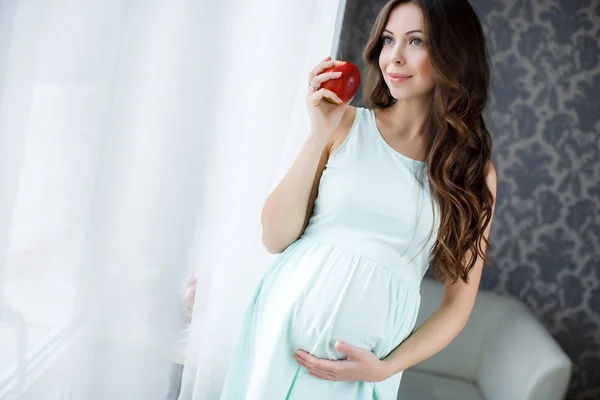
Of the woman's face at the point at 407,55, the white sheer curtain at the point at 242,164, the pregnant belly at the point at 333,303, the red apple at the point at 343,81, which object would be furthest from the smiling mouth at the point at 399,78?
the pregnant belly at the point at 333,303

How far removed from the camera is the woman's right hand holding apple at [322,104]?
51.6 inches

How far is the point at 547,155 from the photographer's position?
329 centimetres

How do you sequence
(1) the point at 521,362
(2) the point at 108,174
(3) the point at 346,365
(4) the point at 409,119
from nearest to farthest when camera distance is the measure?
(2) the point at 108,174, (3) the point at 346,365, (4) the point at 409,119, (1) the point at 521,362

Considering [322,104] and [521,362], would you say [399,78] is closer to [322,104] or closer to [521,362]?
[322,104]

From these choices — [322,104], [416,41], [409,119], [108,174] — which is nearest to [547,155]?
[409,119]

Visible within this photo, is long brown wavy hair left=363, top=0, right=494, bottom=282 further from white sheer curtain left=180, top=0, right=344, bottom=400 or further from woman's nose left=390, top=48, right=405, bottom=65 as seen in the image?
white sheer curtain left=180, top=0, right=344, bottom=400

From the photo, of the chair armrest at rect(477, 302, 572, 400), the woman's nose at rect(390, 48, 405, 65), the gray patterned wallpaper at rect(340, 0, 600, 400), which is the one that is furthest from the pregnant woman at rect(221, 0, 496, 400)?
the gray patterned wallpaper at rect(340, 0, 600, 400)

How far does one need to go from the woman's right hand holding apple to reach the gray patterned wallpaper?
72.1 inches

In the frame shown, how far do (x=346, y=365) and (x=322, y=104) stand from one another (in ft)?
1.94

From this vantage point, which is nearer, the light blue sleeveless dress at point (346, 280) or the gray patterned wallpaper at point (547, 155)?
the light blue sleeveless dress at point (346, 280)

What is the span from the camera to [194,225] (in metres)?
1.10

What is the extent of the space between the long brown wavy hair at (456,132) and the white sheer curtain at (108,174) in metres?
0.42

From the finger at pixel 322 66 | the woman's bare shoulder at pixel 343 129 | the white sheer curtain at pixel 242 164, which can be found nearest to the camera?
the white sheer curtain at pixel 242 164

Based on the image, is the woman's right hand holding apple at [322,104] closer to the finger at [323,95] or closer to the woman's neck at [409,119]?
the finger at [323,95]
